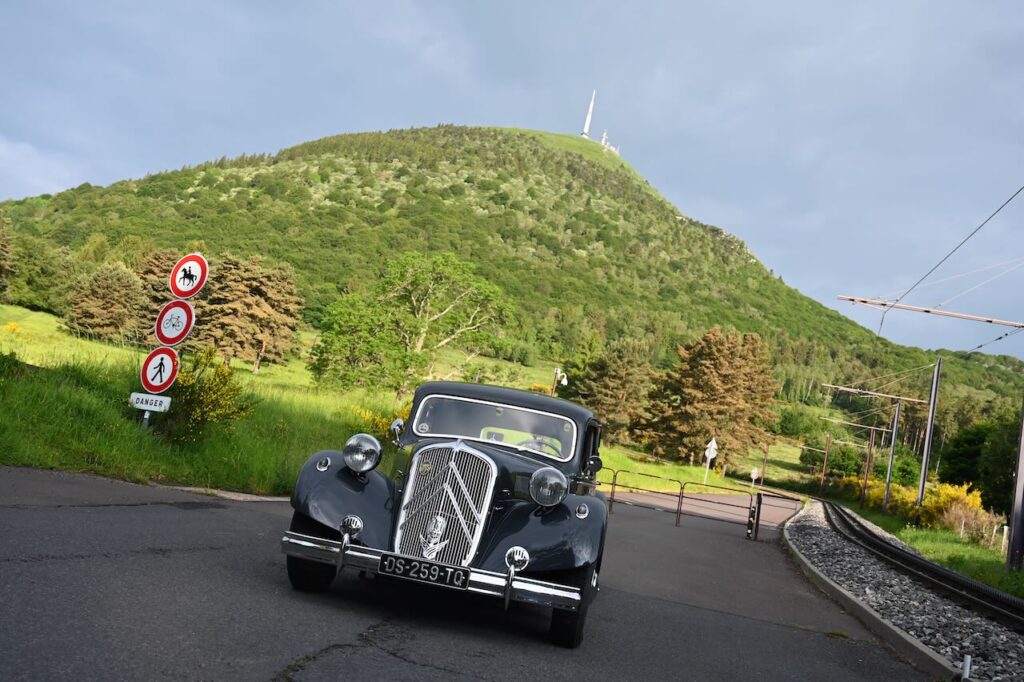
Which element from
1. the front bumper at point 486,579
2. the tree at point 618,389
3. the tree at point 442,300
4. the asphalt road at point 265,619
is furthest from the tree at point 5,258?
the front bumper at point 486,579

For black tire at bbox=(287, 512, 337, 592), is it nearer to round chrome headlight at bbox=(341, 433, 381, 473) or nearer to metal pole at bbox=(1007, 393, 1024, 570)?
round chrome headlight at bbox=(341, 433, 381, 473)

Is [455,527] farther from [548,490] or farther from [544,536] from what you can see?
[548,490]

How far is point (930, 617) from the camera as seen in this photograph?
10633 mm

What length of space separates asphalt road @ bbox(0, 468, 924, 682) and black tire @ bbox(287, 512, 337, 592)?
113 mm

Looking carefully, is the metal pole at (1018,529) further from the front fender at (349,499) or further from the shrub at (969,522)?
the front fender at (349,499)

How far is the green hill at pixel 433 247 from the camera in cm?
10744

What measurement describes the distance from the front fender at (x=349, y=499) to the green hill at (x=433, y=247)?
71.6 meters

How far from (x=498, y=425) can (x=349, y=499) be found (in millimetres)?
1809

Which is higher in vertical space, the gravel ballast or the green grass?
the gravel ballast

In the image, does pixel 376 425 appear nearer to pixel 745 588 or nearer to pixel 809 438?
pixel 745 588

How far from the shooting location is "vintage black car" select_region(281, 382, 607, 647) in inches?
217

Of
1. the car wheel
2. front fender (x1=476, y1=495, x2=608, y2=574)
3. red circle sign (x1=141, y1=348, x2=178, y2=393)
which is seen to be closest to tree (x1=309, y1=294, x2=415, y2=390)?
red circle sign (x1=141, y1=348, x2=178, y2=393)

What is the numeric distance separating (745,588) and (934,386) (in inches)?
1177

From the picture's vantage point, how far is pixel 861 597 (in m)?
12.0
